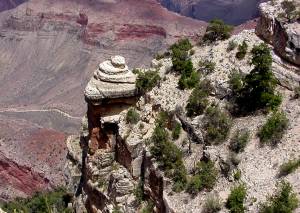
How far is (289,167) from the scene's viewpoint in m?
18.4

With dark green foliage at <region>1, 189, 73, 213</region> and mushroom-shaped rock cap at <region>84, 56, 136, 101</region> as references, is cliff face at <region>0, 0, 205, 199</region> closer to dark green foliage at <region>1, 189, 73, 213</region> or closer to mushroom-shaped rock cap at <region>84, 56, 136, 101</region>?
dark green foliage at <region>1, 189, 73, 213</region>

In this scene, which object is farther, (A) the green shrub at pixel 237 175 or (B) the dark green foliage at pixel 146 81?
(B) the dark green foliage at pixel 146 81

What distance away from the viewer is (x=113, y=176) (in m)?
25.7

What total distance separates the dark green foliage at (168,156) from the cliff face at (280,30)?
5.78 meters

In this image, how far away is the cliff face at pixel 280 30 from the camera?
2242 centimetres

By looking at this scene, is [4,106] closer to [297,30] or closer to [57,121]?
[57,121]

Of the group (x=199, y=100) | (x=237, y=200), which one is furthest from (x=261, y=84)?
(x=237, y=200)

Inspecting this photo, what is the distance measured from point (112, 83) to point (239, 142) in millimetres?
8432

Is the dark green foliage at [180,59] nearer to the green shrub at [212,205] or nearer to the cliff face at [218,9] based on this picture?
the green shrub at [212,205]

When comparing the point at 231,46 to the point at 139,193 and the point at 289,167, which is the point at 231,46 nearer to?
the point at 139,193

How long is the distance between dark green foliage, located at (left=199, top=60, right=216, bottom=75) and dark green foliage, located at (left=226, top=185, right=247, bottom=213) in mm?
8217

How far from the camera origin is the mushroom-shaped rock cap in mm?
26844

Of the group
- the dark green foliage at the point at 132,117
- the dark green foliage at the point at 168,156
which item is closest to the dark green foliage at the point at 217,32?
the dark green foliage at the point at 132,117

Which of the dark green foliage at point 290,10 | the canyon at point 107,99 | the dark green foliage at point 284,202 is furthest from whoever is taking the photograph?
the dark green foliage at point 290,10
